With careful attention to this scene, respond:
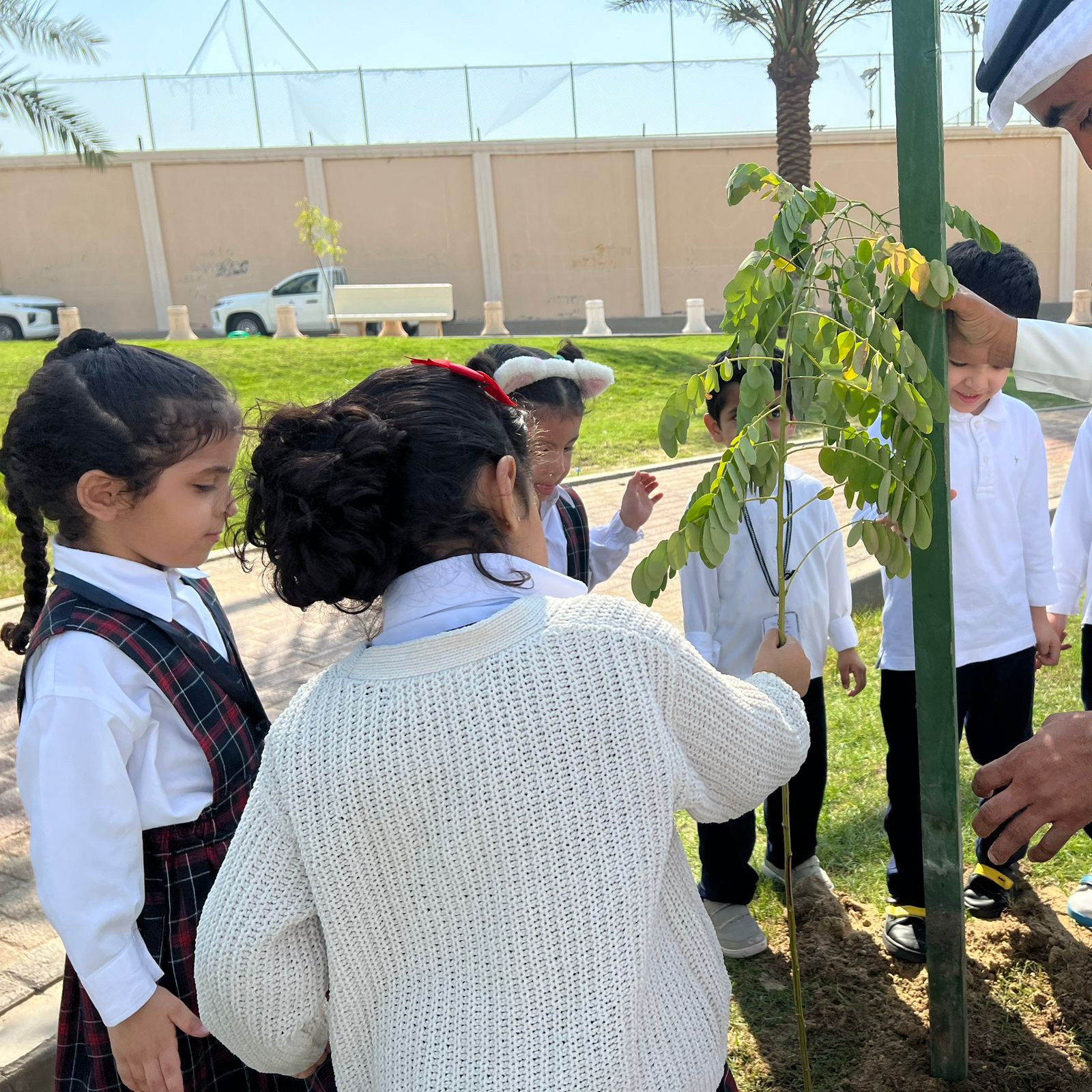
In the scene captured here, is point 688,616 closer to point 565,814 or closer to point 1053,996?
point 1053,996

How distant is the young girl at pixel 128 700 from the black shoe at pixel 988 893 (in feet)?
6.10

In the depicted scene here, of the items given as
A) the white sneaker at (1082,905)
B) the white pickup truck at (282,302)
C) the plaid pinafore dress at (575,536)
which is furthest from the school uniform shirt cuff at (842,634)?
the white pickup truck at (282,302)

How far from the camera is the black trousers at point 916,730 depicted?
8.83 ft

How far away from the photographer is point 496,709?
1207 millimetres

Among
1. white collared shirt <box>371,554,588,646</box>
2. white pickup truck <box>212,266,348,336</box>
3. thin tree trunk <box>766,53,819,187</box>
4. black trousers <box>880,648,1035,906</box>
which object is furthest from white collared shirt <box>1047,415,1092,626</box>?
white pickup truck <box>212,266,348,336</box>

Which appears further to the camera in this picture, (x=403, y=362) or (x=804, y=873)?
(x=403, y=362)

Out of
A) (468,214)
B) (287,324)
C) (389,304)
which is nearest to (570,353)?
(287,324)

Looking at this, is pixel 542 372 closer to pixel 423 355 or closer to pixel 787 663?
pixel 787 663

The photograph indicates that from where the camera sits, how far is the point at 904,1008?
7.96 feet

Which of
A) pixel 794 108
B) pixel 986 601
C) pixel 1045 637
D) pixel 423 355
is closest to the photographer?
pixel 986 601

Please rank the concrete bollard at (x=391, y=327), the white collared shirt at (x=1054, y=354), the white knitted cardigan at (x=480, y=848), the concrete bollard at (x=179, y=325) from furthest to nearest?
the concrete bollard at (x=391, y=327) < the concrete bollard at (x=179, y=325) < the white collared shirt at (x=1054, y=354) < the white knitted cardigan at (x=480, y=848)

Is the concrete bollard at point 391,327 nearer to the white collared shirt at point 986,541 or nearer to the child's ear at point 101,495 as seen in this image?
the white collared shirt at point 986,541

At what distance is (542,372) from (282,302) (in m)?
20.1

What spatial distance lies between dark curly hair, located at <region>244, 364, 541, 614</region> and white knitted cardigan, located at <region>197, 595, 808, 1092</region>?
114mm
